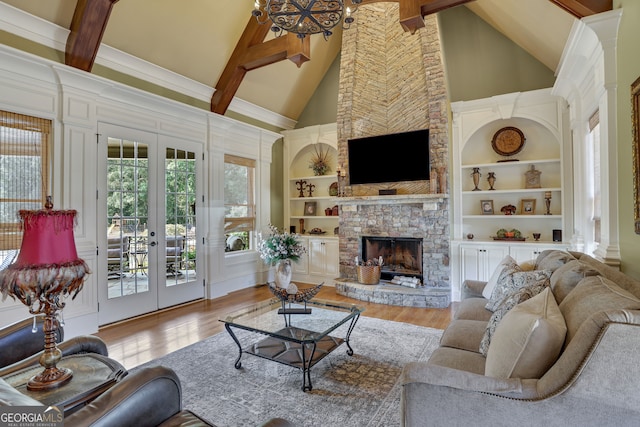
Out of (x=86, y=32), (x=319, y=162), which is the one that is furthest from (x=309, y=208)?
(x=86, y=32)

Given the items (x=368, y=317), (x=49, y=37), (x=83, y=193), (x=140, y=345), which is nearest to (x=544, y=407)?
(x=368, y=317)

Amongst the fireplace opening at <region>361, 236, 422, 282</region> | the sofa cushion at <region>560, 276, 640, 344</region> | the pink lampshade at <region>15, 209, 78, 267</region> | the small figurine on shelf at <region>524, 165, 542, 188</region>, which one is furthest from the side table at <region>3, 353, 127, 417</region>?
the small figurine on shelf at <region>524, 165, 542, 188</region>

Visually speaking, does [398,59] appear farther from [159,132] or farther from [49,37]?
[49,37]

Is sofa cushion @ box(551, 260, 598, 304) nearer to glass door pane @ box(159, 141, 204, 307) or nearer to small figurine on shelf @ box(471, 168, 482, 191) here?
small figurine on shelf @ box(471, 168, 482, 191)

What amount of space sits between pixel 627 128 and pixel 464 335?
2038 mm

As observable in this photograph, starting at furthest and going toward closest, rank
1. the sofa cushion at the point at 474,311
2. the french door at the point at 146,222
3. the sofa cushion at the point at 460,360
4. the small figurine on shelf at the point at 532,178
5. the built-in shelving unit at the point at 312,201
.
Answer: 1. the built-in shelving unit at the point at 312,201
2. the small figurine on shelf at the point at 532,178
3. the french door at the point at 146,222
4. the sofa cushion at the point at 474,311
5. the sofa cushion at the point at 460,360

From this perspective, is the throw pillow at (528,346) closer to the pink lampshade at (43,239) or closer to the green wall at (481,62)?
the pink lampshade at (43,239)

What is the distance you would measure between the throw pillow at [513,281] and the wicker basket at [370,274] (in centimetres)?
257

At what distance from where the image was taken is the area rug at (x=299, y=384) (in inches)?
87.2

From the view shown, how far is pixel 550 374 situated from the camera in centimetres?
130

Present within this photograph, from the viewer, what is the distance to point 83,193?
3.86 meters

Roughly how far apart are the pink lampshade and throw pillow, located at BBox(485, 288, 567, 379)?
6.42 feet

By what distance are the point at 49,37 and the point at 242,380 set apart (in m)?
4.11

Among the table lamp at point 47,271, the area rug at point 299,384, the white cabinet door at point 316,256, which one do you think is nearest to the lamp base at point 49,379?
the table lamp at point 47,271
